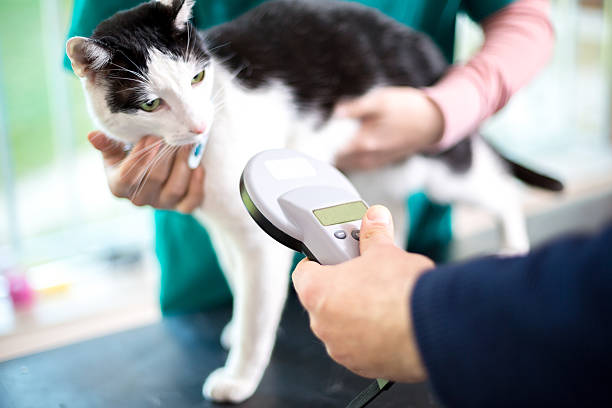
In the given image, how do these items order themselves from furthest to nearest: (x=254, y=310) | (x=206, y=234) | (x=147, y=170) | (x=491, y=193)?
(x=491, y=193) < (x=206, y=234) < (x=254, y=310) < (x=147, y=170)

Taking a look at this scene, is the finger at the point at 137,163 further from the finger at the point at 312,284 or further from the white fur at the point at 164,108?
the finger at the point at 312,284

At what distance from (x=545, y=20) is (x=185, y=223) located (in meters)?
0.53

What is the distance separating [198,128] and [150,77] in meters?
0.06

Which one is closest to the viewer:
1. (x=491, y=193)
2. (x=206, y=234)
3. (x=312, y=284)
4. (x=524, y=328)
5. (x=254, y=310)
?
(x=524, y=328)

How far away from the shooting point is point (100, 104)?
0.49 metres

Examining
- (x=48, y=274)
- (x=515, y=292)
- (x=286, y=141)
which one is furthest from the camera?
(x=48, y=274)

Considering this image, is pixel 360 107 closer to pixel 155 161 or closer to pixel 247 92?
pixel 247 92

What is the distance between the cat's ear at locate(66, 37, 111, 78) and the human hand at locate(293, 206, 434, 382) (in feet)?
0.74

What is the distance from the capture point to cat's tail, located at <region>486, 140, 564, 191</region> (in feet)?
3.15

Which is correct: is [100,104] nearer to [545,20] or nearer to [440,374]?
[440,374]

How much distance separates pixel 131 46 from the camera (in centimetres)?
47

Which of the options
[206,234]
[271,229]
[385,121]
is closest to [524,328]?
[271,229]

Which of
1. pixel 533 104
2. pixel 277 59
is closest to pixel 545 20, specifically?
pixel 277 59

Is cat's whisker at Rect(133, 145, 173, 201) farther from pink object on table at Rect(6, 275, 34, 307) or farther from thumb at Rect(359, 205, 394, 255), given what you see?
pink object on table at Rect(6, 275, 34, 307)
